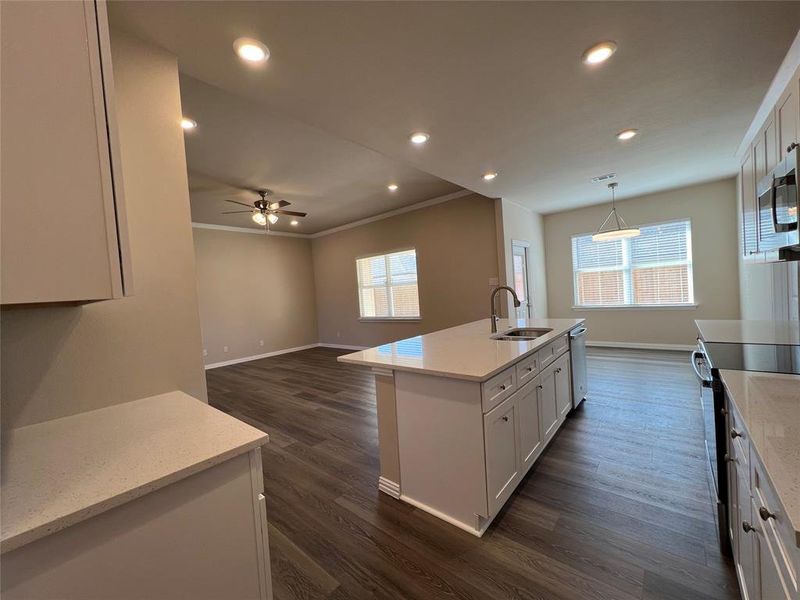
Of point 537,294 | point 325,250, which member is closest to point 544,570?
point 537,294

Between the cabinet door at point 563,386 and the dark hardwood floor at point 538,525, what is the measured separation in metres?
0.21

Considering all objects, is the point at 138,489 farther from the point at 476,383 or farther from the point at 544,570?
the point at 544,570

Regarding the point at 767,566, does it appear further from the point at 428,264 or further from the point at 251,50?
the point at 428,264

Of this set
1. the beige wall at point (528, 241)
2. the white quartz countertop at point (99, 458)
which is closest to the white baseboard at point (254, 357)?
the beige wall at point (528, 241)

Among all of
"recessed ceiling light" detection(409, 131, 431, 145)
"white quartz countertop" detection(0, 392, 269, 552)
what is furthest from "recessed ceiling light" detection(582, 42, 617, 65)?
"white quartz countertop" detection(0, 392, 269, 552)

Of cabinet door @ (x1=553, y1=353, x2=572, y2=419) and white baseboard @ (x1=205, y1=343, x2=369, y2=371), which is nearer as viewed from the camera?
→ cabinet door @ (x1=553, y1=353, x2=572, y2=419)

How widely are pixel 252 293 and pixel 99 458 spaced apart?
6509 mm

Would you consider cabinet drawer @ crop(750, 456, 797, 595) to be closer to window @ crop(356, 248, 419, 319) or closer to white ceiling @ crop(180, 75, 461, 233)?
white ceiling @ crop(180, 75, 461, 233)

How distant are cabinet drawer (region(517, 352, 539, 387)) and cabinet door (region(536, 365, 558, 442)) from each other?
146mm

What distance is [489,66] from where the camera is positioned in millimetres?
1919

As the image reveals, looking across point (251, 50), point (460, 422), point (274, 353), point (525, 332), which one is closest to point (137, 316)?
point (251, 50)

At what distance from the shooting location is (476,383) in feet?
5.43

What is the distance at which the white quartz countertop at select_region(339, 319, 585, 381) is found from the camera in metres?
1.72

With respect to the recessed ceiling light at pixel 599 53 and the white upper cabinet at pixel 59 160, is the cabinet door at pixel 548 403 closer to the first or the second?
the recessed ceiling light at pixel 599 53
